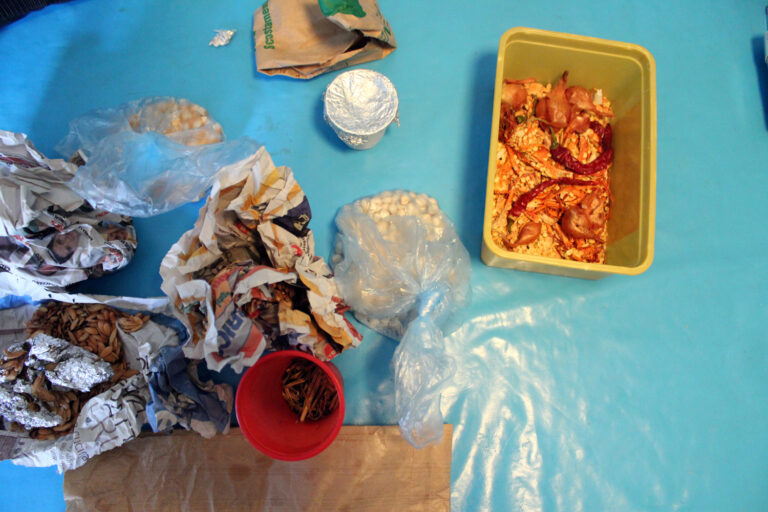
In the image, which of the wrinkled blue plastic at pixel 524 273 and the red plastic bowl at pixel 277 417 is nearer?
the red plastic bowl at pixel 277 417

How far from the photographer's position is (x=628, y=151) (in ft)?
3.53

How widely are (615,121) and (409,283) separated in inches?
26.3

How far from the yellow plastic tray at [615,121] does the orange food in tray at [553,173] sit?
3 cm

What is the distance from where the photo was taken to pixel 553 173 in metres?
→ 1.10

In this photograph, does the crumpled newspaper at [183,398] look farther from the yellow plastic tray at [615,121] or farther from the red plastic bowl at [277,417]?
the yellow plastic tray at [615,121]

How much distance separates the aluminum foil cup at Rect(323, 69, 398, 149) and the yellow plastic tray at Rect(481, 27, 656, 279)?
257 mm

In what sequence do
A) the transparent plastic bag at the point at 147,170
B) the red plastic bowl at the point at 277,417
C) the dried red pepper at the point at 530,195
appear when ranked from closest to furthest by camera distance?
the red plastic bowl at the point at 277,417, the transparent plastic bag at the point at 147,170, the dried red pepper at the point at 530,195

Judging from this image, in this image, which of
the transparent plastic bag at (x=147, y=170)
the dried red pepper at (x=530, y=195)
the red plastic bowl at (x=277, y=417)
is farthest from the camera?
the dried red pepper at (x=530, y=195)


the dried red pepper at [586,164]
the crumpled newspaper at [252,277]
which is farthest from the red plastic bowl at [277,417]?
the dried red pepper at [586,164]

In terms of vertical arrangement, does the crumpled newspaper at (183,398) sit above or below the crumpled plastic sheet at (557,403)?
above

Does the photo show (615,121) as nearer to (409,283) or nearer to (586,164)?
(586,164)

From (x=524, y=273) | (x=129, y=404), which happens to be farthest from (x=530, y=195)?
(x=129, y=404)

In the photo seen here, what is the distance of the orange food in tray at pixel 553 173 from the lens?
3.52 ft

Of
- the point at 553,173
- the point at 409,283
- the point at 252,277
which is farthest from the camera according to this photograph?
the point at 553,173
